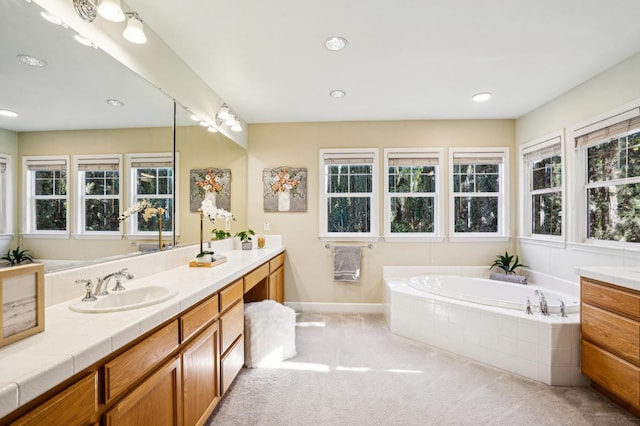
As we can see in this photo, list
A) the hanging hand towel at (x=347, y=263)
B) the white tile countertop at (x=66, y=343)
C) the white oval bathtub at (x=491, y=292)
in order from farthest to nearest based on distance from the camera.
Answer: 1. the hanging hand towel at (x=347, y=263)
2. the white oval bathtub at (x=491, y=292)
3. the white tile countertop at (x=66, y=343)

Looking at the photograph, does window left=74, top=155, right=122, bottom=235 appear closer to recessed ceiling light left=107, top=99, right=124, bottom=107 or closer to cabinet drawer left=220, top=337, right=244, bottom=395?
recessed ceiling light left=107, top=99, right=124, bottom=107

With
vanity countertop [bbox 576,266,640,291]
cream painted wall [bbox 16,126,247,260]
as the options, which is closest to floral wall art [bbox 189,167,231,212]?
cream painted wall [bbox 16,126,247,260]

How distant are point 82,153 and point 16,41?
0.51m

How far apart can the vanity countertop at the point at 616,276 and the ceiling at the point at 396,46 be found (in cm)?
159

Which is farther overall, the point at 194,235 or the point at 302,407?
the point at 194,235

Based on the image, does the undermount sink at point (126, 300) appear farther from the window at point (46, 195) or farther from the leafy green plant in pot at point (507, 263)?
the leafy green plant in pot at point (507, 263)

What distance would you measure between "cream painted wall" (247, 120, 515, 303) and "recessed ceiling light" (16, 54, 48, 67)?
2.61 meters

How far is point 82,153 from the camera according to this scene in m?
1.54

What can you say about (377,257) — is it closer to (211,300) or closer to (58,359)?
(211,300)

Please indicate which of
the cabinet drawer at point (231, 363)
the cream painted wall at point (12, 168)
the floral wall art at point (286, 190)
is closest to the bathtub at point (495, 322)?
the floral wall art at point (286, 190)

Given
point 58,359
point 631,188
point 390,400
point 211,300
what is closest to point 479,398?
point 390,400

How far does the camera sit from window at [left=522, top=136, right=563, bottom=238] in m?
3.15

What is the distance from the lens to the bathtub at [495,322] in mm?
2156

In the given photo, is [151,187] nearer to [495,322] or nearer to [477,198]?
[495,322]
